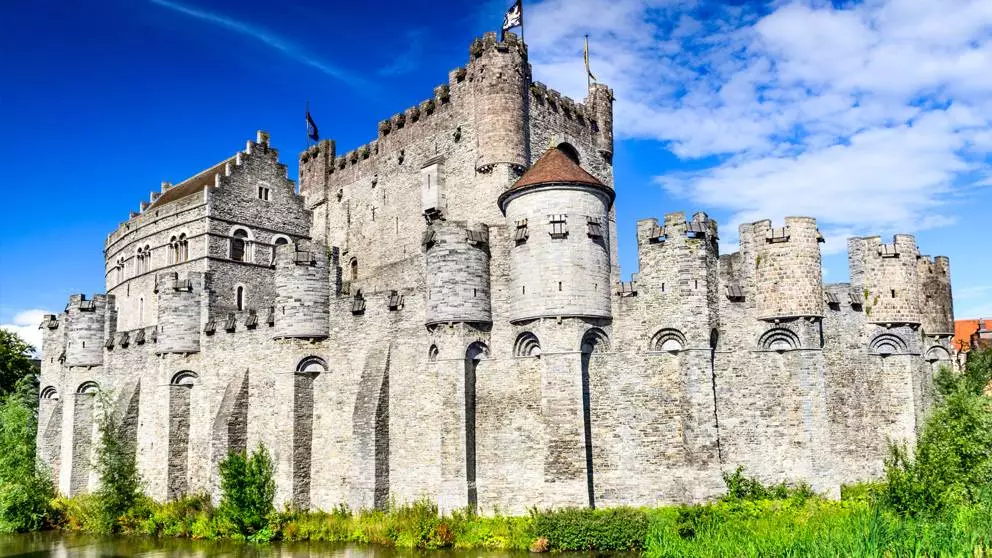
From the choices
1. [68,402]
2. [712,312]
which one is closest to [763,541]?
[712,312]

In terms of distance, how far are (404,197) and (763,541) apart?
22878 millimetres

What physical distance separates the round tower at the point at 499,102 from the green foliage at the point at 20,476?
2128cm

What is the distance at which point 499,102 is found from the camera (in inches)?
1213

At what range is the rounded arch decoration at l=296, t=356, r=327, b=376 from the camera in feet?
90.0

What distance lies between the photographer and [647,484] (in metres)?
22.1

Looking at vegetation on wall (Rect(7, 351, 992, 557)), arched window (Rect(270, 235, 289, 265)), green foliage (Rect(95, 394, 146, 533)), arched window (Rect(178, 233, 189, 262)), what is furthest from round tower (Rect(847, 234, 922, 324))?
arched window (Rect(178, 233, 189, 262))

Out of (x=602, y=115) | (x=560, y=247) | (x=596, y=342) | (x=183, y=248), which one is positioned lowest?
(x=596, y=342)

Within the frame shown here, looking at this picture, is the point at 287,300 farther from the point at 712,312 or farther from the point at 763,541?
the point at 763,541

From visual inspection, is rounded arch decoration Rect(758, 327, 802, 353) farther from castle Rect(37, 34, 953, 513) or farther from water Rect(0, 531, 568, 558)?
water Rect(0, 531, 568, 558)

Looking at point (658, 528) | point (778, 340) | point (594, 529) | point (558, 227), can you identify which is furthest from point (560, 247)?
point (658, 528)

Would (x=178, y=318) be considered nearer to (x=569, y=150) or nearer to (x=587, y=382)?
(x=569, y=150)

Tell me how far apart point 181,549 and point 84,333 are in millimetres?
15856

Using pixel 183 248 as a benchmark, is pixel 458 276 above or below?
below

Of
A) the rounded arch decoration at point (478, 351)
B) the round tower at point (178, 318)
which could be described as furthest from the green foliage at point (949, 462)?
the round tower at point (178, 318)
